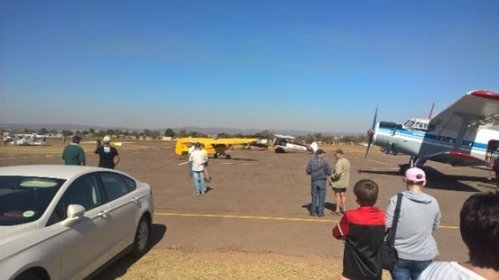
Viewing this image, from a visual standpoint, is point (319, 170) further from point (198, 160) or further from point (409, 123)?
point (409, 123)

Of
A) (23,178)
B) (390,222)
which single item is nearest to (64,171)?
(23,178)

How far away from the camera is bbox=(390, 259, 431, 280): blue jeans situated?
4.07m

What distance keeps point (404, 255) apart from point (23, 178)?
170 inches

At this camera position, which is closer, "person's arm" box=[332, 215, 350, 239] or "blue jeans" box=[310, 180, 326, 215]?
"person's arm" box=[332, 215, 350, 239]

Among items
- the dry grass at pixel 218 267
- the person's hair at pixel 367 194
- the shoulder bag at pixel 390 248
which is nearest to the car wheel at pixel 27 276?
the dry grass at pixel 218 267

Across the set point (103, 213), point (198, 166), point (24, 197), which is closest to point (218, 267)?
point (103, 213)

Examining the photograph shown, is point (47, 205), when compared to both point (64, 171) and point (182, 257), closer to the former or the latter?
point (64, 171)

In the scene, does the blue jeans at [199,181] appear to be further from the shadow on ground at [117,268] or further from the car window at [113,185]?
the car window at [113,185]

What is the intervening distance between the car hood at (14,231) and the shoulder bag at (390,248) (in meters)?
3.28

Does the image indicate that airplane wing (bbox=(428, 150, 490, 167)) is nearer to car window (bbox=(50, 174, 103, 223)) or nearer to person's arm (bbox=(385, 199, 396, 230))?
person's arm (bbox=(385, 199, 396, 230))

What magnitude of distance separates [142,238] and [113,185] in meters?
1.12

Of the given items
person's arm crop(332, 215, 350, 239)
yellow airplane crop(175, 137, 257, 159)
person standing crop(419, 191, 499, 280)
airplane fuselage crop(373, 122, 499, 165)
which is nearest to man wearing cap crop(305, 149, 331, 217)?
person's arm crop(332, 215, 350, 239)

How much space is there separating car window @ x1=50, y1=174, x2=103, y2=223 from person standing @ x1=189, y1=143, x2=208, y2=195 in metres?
8.04

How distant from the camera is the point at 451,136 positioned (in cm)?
2231
